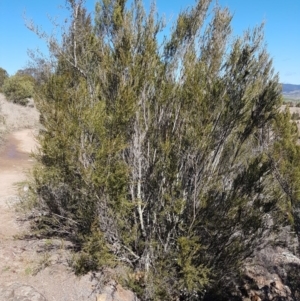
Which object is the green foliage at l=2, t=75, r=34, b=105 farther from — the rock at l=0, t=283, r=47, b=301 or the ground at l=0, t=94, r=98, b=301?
the rock at l=0, t=283, r=47, b=301

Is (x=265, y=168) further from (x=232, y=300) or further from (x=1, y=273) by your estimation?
(x=1, y=273)

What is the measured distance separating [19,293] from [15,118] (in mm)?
21692

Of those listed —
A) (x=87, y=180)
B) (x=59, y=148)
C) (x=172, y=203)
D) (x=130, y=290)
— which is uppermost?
(x=59, y=148)

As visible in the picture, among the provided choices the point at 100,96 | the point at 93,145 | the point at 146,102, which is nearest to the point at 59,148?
the point at 93,145

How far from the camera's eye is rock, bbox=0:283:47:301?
16.4ft

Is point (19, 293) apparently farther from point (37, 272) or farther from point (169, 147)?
point (169, 147)

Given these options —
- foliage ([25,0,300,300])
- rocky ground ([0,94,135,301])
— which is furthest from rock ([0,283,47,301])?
foliage ([25,0,300,300])

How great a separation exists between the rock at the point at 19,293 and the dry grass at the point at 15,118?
51.0 ft

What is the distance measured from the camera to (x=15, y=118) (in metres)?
24.6

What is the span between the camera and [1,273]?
18.6ft

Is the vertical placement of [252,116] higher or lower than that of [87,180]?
higher

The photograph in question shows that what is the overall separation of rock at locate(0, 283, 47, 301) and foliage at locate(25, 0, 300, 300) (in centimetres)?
89

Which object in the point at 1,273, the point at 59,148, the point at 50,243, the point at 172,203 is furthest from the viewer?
the point at 50,243

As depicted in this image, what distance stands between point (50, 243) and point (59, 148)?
308cm
